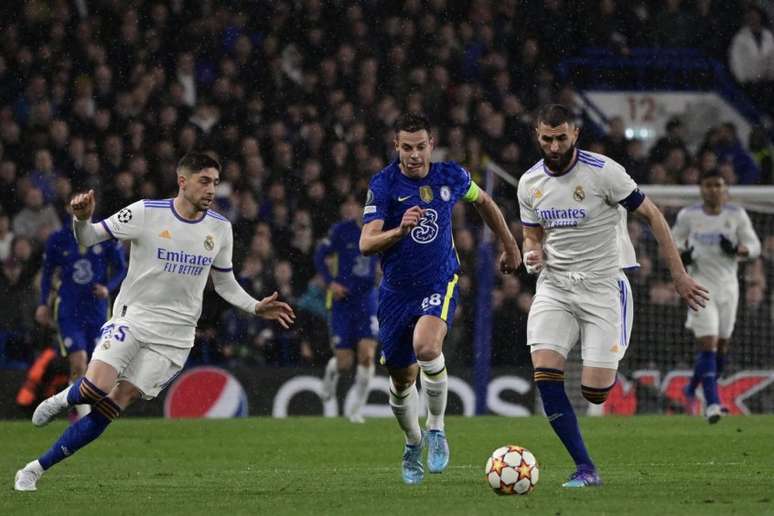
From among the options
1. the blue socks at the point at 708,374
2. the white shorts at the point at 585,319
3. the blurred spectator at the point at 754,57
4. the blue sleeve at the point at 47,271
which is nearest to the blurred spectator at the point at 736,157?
the blurred spectator at the point at 754,57

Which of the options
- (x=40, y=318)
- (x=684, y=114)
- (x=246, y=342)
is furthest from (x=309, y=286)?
(x=684, y=114)

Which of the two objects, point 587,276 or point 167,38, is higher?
point 167,38

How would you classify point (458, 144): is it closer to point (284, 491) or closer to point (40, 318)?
point (40, 318)

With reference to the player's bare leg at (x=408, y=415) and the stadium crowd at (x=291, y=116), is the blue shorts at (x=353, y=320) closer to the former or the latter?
the stadium crowd at (x=291, y=116)

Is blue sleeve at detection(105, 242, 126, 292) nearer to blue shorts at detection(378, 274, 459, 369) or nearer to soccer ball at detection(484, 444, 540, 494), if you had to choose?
blue shorts at detection(378, 274, 459, 369)

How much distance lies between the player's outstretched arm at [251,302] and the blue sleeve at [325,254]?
640cm

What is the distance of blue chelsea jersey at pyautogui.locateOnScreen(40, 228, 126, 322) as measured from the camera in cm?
1384

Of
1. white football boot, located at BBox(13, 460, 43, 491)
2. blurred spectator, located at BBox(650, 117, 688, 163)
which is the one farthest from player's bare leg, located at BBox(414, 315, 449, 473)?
blurred spectator, located at BBox(650, 117, 688, 163)

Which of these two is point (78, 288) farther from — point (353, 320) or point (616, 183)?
point (616, 183)

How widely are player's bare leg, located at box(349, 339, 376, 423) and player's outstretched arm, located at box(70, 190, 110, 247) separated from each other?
6955 millimetres

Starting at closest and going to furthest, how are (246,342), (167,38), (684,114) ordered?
(246,342), (167,38), (684,114)

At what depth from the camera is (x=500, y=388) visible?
1686 cm

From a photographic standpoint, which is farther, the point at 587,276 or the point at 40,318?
the point at 40,318

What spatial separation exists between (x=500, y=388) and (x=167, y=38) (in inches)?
257
